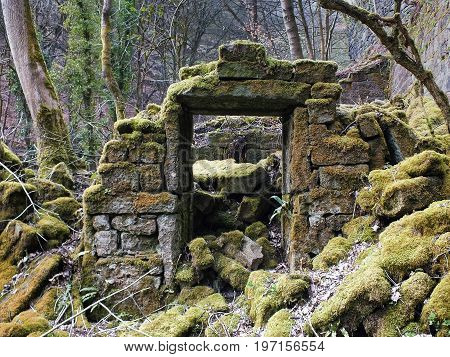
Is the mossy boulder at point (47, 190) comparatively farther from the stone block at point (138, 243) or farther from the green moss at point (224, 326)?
the green moss at point (224, 326)

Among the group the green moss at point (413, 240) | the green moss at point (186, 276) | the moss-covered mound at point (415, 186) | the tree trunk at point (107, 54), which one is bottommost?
the green moss at point (186, 276)

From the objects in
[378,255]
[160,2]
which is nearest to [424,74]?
[378,255]

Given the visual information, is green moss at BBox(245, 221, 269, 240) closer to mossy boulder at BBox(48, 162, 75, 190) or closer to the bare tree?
the bare tree

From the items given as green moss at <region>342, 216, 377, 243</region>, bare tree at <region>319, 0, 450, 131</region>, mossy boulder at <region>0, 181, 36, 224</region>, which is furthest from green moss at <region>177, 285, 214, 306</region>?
bare tree at <region>319, 0, 450, 131</region>

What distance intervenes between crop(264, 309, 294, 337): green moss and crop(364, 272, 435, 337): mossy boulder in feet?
1.83

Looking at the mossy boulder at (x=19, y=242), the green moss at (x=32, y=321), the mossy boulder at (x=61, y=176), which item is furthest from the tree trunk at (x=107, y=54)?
the green moss at (x=32, y=321)

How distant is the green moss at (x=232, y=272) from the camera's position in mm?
4742

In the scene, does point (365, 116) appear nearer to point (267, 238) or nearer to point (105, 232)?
point (267, 238)

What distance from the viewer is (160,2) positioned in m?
13.9

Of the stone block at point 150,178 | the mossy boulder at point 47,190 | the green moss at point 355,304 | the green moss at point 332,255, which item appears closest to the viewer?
the green moss at point 355,304

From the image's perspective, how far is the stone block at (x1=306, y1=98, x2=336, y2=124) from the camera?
4.84m

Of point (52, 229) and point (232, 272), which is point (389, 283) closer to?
point (232, 272)

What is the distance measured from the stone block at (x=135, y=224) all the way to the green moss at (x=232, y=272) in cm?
91

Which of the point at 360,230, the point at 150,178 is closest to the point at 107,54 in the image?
the point at 150,178
